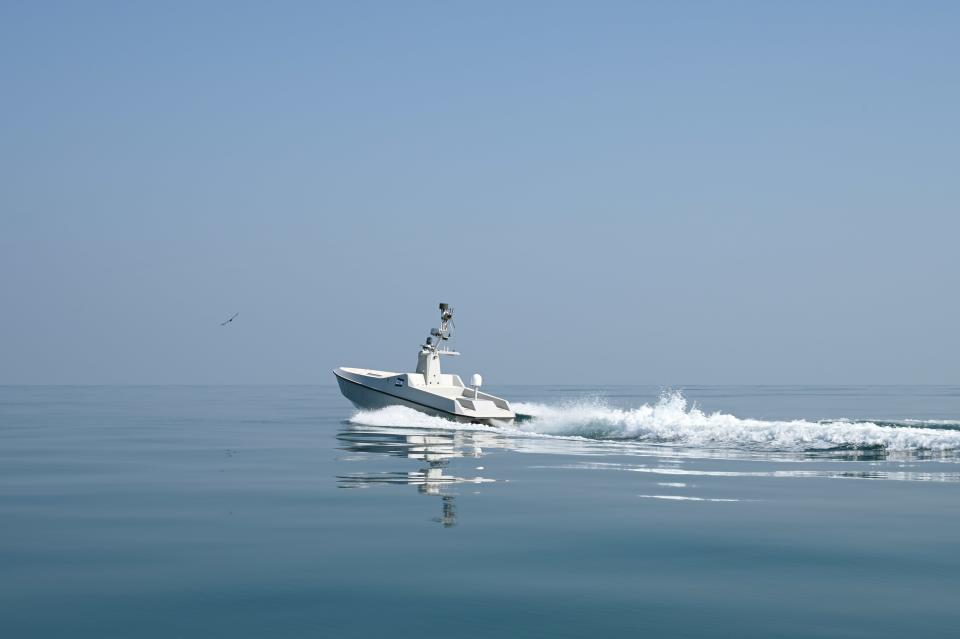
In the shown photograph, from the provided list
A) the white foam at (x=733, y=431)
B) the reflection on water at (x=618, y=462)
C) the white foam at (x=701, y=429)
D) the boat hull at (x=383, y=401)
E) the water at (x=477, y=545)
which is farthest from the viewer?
the boat hull at (x=383, y=401)

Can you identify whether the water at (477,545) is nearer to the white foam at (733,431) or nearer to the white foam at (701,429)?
the white foam at (733,431)

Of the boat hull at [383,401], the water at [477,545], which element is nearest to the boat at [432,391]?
the boat hull at [383,401]

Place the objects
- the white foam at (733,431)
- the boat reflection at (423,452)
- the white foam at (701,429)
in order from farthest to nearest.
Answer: the white foam at (701,429) → the white foam at (733,431) → the boat reflection at (423,452)

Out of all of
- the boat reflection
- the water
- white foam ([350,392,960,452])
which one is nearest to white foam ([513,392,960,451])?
white foam ([350,392,960,452])

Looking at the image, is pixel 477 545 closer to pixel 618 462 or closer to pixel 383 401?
pixel 618 462

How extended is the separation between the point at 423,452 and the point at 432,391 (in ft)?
66.1

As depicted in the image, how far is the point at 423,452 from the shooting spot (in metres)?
39.0

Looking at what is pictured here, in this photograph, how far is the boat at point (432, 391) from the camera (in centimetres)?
5616

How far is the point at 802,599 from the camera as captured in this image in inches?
546

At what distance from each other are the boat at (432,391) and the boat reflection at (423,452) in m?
3.01

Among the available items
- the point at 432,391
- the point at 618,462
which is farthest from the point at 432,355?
the point at 618,462

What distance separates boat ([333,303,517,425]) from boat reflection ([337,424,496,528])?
3.01 meters

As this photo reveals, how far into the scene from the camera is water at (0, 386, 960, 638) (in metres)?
12.9

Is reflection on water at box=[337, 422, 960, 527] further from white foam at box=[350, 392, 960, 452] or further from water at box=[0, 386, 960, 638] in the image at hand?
white foam at box=[350, 392, 960, 452]
